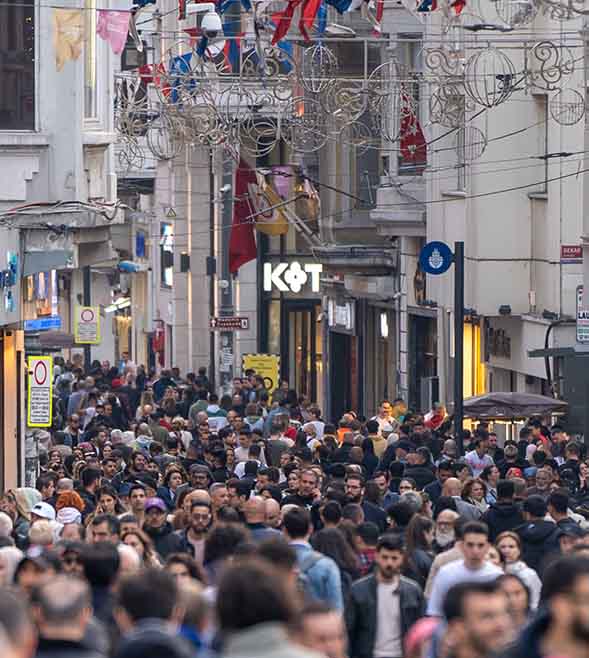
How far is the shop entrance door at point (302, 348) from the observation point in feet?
184

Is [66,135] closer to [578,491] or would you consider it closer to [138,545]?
[578,491]

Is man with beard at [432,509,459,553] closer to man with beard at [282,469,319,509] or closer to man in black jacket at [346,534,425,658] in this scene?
man in black jacket at [346,534,425,658]

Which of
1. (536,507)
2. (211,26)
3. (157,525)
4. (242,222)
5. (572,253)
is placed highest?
(211,26)

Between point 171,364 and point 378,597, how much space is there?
55.4m

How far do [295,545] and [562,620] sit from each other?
20.1 feet

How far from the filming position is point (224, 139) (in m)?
30.4

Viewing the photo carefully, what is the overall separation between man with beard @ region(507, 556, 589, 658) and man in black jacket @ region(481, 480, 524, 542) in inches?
320

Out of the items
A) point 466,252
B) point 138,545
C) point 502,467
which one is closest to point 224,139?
point 502,467

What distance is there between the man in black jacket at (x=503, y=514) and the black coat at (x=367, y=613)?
4.59 m

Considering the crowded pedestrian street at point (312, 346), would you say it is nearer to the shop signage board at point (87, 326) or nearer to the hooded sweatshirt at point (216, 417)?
the shop signage board at point (87, 326)

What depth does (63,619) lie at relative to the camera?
27.9ft

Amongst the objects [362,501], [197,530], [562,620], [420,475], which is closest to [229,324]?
[420,475]

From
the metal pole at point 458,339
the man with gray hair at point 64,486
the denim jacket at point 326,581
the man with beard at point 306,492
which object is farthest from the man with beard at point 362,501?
the metal pole at point 458,339

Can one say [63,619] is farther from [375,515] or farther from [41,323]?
[41,323]
